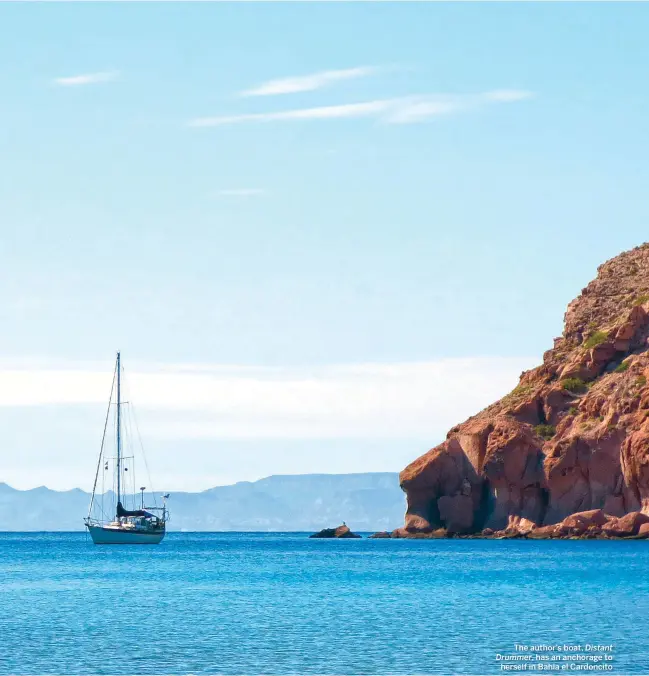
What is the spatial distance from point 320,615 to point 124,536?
3865 inches

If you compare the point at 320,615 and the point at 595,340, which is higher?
the point at 595,340

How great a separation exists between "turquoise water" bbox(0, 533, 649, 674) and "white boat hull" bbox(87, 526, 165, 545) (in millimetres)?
43649

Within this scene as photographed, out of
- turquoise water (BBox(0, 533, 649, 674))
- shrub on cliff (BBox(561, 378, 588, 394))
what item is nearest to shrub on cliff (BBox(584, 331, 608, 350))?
shrub on cliff (BBox(561, 378, 588, 394))

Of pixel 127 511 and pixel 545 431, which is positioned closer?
pixel 545 431

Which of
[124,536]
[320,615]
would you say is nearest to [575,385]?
[124,536]

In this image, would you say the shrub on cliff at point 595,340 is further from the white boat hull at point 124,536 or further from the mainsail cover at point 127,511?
the white boat hull at point 124,536

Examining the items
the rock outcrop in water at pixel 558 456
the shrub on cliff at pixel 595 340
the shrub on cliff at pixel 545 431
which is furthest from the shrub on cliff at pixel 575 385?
A: the shrub on cliff at pixel 545 431

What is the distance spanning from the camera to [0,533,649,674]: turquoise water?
46.4m

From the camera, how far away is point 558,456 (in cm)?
14075

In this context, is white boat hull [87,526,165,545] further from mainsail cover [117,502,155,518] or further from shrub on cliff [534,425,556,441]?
shrub on cliff [534,425,556,441]

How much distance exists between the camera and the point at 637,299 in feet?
539

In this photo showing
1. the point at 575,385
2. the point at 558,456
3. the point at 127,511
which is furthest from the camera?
the point at 127,511

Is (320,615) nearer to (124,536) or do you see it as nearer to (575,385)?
(575,385)

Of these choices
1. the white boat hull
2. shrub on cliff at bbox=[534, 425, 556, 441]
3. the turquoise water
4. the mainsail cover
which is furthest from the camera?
the white boat hull
